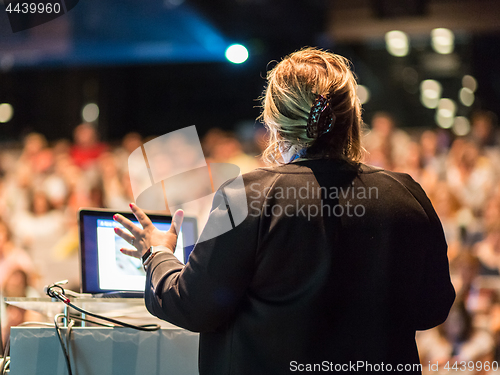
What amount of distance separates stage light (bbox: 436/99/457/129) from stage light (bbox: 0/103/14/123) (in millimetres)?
4418

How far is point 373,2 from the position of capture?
4.52 meters

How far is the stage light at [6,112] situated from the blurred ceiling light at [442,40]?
4.47m

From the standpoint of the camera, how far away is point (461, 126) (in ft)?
13.7

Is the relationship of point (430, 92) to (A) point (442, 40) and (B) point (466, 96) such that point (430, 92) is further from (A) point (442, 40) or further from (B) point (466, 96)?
(A) point (442, 40)

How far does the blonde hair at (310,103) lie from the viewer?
845 mm

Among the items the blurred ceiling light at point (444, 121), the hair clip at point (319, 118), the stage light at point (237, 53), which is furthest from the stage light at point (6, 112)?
the hair clip at point (319, 118)

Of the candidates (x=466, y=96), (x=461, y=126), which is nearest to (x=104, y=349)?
(x=461, y=126)

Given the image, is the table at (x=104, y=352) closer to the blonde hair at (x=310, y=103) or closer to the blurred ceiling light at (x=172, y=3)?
the blonde hair at (x=310, y=103)

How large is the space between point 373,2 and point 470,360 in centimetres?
344

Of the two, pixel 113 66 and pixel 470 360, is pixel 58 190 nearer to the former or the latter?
pixel 113 66

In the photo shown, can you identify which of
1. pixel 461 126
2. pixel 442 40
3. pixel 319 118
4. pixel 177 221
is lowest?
pixel 177 221

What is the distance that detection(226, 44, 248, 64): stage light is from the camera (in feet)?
15.6

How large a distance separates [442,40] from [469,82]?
0.52 meters

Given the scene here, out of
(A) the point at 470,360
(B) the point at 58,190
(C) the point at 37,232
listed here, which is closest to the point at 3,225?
(C) the point at 37,232
